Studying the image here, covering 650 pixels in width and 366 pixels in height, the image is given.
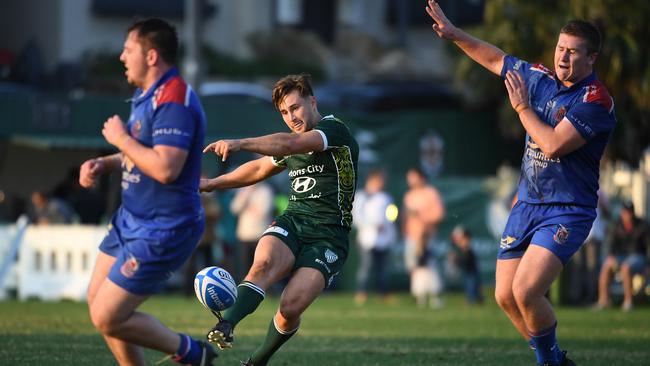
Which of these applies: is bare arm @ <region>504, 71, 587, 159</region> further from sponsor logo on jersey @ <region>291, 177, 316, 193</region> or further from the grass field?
the grass field

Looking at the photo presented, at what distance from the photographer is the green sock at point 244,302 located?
848 cm

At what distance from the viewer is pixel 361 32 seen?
3762cm

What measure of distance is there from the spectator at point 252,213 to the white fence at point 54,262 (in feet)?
7.36

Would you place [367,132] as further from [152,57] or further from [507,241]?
[152,57]

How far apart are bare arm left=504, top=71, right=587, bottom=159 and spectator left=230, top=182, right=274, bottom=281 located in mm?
12069

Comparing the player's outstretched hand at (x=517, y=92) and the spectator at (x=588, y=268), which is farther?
the spectator at (x=588, y=268)

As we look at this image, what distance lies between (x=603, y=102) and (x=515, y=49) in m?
13.8

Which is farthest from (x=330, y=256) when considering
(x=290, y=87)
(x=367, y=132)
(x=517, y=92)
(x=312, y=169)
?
(x=367, y=132)

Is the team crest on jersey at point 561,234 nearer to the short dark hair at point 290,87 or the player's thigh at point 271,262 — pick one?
the player's thigh at point 271,262

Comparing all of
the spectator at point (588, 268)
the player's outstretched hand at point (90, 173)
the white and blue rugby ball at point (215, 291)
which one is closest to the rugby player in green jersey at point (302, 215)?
the white and blue rugby ball at point (215, 291)

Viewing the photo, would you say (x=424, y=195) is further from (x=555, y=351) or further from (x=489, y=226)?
(x=555, y=351)

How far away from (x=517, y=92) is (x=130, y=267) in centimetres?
280

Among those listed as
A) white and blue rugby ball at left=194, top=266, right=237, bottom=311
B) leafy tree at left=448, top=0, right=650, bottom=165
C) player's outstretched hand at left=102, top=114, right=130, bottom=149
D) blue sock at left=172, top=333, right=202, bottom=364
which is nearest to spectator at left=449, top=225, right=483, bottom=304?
leafy tree at left=448, top=0, right=650, bottom=165

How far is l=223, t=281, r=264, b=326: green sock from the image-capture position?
8.48 m
